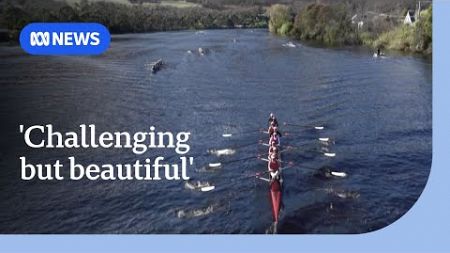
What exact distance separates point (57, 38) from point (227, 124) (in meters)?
3.49

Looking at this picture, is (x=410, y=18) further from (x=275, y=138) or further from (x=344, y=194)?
(x=344, y=194)

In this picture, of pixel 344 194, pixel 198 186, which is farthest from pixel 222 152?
pixel 344 194

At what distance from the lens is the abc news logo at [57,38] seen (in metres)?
11.4

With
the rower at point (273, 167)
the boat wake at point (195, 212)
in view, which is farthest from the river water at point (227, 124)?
the rower at point (273, 167)

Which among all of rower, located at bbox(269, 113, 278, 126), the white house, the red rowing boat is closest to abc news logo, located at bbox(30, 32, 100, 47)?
rower, located at bbox(269, 113, 278, 126)

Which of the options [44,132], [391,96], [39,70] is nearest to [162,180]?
[44,132]

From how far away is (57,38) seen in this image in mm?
11406

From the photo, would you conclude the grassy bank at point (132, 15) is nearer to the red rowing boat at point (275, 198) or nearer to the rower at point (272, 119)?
the rower at point (272, 119)

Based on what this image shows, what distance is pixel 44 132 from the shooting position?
11.5 metres

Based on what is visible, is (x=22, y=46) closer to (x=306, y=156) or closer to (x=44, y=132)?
(x=44, y=132)

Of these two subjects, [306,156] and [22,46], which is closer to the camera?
[22,46]

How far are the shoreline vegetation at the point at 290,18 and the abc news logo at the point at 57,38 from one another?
A: 0.35 m

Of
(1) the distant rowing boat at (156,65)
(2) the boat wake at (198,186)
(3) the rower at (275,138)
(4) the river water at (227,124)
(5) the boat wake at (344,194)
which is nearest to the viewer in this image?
(4) the river water at (227,124)

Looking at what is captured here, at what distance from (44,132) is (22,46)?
1587mm
